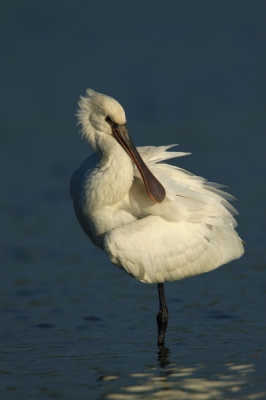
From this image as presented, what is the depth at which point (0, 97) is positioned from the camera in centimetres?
1972

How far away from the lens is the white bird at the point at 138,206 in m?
9.18

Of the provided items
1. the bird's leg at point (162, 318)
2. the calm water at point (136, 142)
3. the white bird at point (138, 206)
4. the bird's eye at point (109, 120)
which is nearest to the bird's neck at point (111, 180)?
the white bird at point (138, 206)

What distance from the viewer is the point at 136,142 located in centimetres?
1672

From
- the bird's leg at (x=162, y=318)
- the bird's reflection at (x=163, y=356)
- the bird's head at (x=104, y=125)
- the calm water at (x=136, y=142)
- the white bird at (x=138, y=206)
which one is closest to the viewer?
the calm water at (x=136, y=142)

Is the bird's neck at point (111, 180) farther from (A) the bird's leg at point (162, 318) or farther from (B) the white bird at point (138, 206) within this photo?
(A) the bird's leg at point (162, 318)

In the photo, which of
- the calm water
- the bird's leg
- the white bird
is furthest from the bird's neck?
the calm water

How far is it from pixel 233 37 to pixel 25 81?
557 centimetres

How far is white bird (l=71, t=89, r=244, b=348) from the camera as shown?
361 inches

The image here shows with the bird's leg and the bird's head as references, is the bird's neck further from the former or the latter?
the bird's leg

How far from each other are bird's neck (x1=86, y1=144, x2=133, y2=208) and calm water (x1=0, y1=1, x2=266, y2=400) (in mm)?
1479

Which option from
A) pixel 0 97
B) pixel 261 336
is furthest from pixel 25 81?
pixel 261 336

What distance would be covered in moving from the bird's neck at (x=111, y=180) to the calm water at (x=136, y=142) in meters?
1.48

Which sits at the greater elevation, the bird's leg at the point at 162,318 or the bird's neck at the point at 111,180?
the bird's neck at the point at 111,180

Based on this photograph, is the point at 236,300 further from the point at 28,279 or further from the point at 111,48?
the point at 111,48
